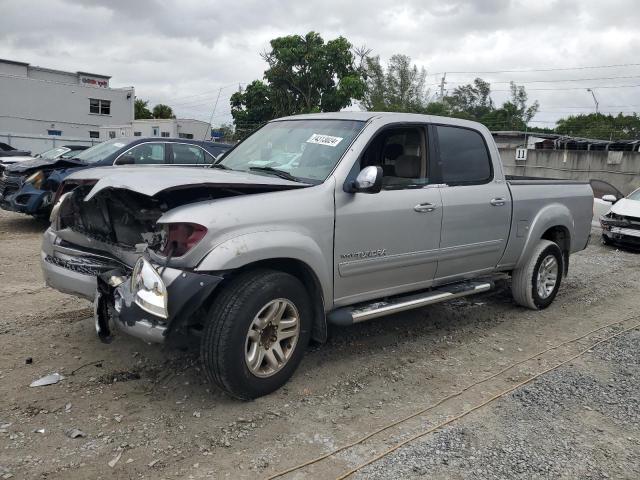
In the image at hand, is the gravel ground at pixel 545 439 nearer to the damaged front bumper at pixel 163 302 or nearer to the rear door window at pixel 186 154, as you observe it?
the damaged front bumper at pixel 163 302

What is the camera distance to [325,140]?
434cm

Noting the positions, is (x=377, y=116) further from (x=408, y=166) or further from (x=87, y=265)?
(x=87, y=265)

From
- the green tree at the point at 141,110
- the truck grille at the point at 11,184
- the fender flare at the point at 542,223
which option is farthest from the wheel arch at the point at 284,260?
the green tree at the point at 141,110

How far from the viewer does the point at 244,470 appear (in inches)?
114

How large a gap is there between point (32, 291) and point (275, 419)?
12.4ft

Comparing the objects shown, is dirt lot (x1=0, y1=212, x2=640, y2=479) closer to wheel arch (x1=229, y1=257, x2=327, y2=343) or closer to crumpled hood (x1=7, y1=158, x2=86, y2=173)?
wheel arch (x1=229, y1=257, x2=327, y2=343)

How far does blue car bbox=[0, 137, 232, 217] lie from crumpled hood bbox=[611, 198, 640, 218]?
7.60 m

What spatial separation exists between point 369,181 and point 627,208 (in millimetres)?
8567

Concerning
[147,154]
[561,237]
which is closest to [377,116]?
[561,237]

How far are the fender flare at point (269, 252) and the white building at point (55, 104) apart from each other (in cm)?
4188

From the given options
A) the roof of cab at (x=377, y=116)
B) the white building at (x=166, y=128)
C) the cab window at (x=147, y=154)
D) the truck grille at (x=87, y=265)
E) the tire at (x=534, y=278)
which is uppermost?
the white building at (x=166, y=128)

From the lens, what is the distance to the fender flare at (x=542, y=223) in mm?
5676

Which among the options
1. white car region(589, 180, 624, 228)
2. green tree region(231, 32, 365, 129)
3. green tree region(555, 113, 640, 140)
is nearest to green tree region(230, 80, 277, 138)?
green tree region(231, 32, 365, 129)

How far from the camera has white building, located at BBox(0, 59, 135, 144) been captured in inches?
1720
